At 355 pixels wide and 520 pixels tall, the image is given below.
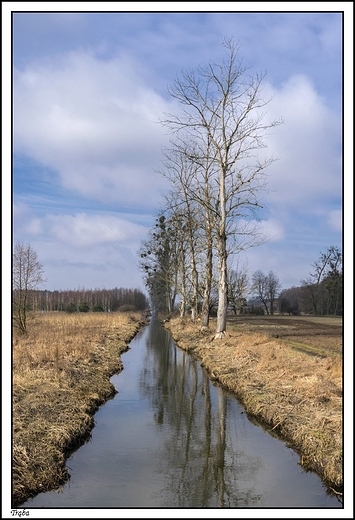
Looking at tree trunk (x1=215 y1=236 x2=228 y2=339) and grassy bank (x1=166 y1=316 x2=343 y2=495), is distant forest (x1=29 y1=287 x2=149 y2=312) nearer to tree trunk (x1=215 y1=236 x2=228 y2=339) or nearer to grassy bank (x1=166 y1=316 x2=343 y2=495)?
tree trunk (x1=215 y1=236 x2=228 y2=339)

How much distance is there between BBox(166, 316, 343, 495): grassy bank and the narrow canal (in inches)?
11.1

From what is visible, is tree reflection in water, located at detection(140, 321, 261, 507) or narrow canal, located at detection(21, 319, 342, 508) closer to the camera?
narrow canal, located at detection(21, 319, 342, 508)

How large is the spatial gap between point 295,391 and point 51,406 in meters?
5.32

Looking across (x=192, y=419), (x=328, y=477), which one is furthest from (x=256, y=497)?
(x=192, y=419)

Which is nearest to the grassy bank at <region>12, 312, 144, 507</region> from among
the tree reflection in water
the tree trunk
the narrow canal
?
the narrow canal

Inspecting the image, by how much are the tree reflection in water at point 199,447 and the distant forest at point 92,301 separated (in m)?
53.9

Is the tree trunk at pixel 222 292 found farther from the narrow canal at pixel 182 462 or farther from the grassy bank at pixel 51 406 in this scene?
the narrow canal at pixel 182 462

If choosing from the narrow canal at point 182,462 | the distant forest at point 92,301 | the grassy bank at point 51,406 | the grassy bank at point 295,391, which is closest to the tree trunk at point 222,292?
the grassy bank at point 295,391

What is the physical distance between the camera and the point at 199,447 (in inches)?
357

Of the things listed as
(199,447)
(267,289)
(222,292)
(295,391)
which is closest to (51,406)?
(199,447)

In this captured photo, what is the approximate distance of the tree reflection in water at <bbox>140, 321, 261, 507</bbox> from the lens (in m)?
6.90

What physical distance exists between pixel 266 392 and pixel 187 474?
4.38 metres

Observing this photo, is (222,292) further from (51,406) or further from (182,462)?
(182,462)

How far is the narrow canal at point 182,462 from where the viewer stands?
6695 mm
